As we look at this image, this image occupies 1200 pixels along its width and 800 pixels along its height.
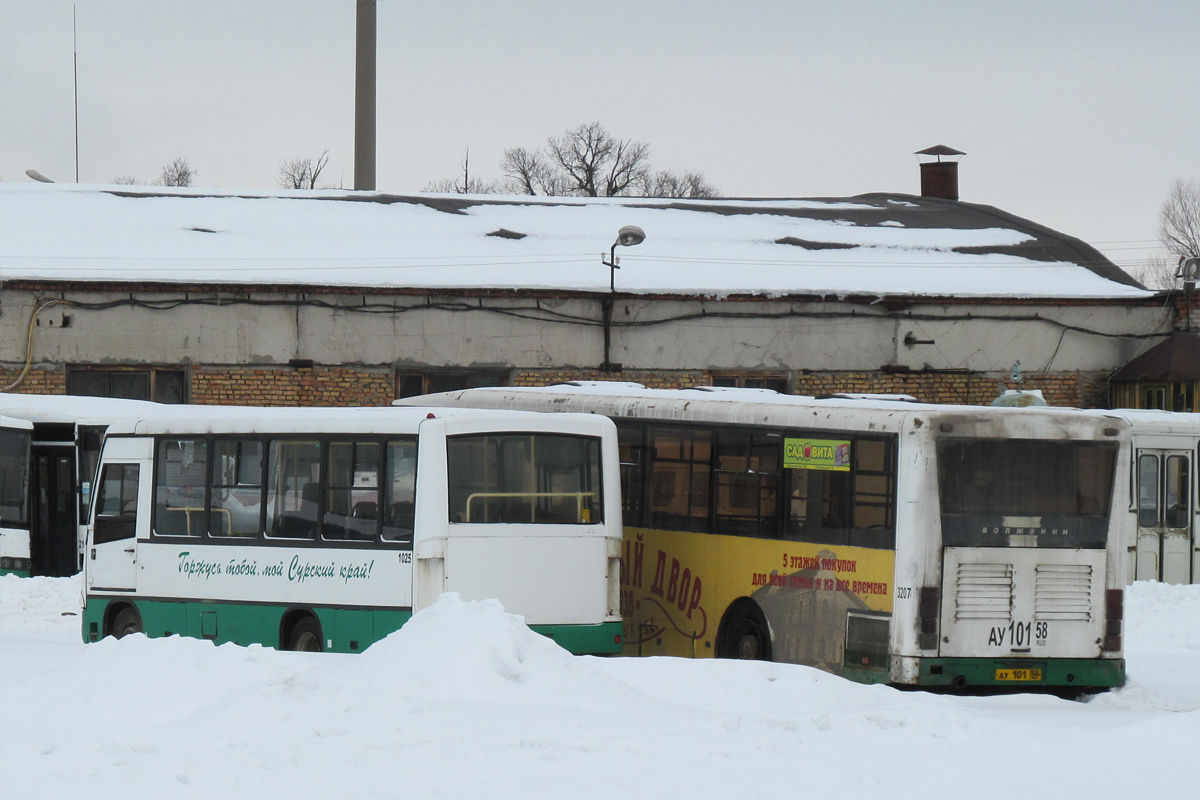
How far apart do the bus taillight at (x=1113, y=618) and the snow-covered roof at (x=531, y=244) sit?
53.7ft

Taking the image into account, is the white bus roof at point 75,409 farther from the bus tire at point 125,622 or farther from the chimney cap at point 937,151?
the chimney cap at point 937,151

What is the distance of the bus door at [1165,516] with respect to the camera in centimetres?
2077

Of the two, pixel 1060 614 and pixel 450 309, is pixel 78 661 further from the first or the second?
pixel 450 309

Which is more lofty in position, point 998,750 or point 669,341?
point 669,341

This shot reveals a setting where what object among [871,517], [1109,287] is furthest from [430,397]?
[1109,287]

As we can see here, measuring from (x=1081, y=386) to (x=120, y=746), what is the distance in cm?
2446

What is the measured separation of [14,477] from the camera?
73.7 ft


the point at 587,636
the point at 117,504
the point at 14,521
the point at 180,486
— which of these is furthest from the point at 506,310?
the point at 587,636

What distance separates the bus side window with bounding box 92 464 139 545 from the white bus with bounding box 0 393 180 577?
7077 millimetres

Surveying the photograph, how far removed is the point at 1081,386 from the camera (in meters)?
29.3

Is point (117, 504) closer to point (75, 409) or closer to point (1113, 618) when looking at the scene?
point (75, 409)

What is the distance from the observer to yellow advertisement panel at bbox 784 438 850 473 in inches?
503

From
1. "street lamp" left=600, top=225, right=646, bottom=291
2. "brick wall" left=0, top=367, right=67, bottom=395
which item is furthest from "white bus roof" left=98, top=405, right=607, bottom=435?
"brick wall" left=0, top=367, right=67, bottom=395

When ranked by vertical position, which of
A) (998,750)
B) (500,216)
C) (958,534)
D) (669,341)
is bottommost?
(998,750)
